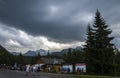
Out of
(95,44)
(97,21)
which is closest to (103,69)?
(95,44)

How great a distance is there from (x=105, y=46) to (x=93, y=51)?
3.01 m

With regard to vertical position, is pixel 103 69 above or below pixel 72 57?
below

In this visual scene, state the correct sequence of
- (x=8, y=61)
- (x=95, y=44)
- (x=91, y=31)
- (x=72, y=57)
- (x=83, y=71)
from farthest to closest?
(x=8, y=61)
(x=72, y=57)
(x=91, y=31)
(x=95, y=44)
(x=83, y=71)

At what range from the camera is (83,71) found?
208 feet

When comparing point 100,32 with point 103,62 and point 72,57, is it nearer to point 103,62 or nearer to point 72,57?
point 103,62

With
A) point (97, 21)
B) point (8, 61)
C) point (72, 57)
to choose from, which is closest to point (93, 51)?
point (97, 21)

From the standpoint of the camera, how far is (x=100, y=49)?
6519cm

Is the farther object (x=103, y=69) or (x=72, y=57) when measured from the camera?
(x=72, y=57)

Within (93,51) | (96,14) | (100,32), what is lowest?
(93,51)

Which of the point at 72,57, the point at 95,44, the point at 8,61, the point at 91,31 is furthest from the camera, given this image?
the point at 8,61

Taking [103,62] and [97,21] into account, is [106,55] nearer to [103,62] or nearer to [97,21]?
[103,62]

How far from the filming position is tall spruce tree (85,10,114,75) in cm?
6475

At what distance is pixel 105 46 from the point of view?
6725 cm

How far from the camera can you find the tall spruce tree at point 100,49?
6475 cm
